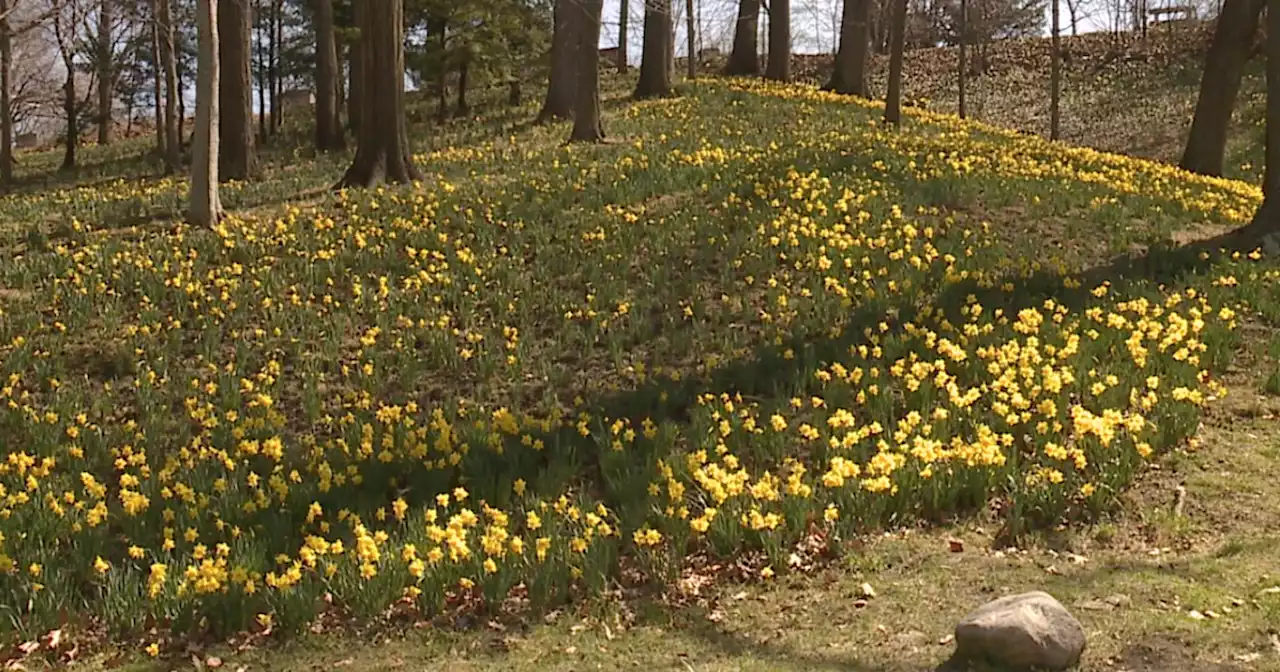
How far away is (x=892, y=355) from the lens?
697 centimetres

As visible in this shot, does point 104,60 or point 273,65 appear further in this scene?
point 273,65

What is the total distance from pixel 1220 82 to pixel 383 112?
475 inches

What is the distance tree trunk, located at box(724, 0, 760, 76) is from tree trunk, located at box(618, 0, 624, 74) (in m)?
3.24

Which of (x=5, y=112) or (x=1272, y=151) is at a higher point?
(x=5, y=112)

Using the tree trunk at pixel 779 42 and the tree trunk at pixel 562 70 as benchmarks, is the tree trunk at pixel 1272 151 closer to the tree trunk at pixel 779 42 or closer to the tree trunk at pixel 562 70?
the tree trunk at pixel 562 70

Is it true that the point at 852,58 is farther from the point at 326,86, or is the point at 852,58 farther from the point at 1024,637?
the point at 1024,637

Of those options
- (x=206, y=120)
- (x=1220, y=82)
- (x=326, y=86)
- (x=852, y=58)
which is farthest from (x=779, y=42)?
(x=206, y=120)

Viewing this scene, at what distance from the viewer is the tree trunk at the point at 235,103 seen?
15.3m

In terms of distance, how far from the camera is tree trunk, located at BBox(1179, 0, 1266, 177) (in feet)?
49.6

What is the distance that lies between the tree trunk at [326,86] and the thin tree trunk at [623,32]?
32.5 feet

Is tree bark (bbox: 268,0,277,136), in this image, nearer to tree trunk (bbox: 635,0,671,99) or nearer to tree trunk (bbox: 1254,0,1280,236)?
tree trunk (bbox: 635,0,671,99)

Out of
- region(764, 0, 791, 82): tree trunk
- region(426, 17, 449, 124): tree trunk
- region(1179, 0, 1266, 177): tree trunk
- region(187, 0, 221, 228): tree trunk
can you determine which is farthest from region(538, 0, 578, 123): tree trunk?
region(1179, 0, 1266, 177): tree trunk

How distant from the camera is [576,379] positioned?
7.34 m

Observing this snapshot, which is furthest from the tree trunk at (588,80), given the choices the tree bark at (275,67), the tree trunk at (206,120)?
the tree bark at (275,67)
